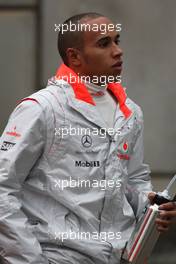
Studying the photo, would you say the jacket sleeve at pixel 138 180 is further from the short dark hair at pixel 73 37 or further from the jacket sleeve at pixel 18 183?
the jacket sleeve at pixel 18 183

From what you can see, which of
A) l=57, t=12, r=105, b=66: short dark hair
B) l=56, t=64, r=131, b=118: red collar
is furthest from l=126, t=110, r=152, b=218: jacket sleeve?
l=57, t=12, r=105, b=66: short dark hair

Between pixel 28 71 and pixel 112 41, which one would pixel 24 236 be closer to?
pixel 112 41

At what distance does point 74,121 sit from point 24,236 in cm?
59

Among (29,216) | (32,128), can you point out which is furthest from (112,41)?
(29,216)

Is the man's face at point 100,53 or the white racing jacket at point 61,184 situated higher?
the man's face at point 100,53

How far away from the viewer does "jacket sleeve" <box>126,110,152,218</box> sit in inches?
185

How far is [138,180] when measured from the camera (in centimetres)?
478

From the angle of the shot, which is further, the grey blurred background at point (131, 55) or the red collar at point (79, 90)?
the grey blurred background at point (131, 55)

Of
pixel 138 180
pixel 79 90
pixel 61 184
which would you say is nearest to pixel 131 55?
pixel 138 180

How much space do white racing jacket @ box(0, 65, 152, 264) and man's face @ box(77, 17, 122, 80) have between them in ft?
0.58

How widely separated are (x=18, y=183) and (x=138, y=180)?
0.75 m

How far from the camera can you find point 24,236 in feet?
13.9

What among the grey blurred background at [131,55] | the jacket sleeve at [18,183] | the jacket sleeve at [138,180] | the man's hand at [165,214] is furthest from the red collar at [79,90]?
the grey blurred background at [131,55]

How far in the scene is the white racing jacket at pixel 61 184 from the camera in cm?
426
